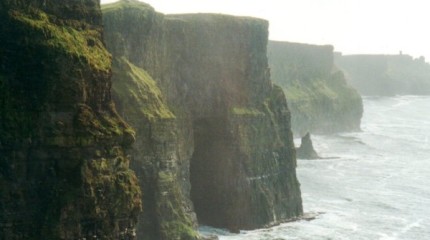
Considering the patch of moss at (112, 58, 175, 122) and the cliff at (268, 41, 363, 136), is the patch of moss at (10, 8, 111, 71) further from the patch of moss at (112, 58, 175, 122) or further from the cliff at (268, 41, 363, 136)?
the cliff at (268, 41, 363, 136)

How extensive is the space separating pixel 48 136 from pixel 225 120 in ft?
114

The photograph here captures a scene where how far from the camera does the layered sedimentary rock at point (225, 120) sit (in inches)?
2515

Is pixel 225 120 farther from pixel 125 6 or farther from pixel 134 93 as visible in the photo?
pixel 125 6

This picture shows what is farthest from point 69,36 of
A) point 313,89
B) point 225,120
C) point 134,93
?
point 313,89

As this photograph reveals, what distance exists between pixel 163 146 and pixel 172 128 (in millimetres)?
2305

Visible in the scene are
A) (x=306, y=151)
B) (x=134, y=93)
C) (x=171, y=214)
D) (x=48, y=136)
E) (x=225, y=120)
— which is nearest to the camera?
(x=48, y=136)

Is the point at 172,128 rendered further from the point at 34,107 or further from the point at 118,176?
the point at 34,107

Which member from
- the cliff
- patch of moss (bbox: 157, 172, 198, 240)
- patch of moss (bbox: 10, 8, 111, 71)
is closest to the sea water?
patch of moss (bbox: 157, 172, 198, 240)

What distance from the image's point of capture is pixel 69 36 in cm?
3569

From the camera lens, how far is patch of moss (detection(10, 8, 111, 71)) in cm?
3422

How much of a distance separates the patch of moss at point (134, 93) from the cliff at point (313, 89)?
112 meters

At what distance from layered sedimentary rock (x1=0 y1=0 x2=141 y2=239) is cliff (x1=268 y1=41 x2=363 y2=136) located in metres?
132

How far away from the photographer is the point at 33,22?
3428cm

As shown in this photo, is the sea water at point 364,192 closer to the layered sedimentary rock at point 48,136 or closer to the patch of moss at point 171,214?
the patch of moss at point 171,214
